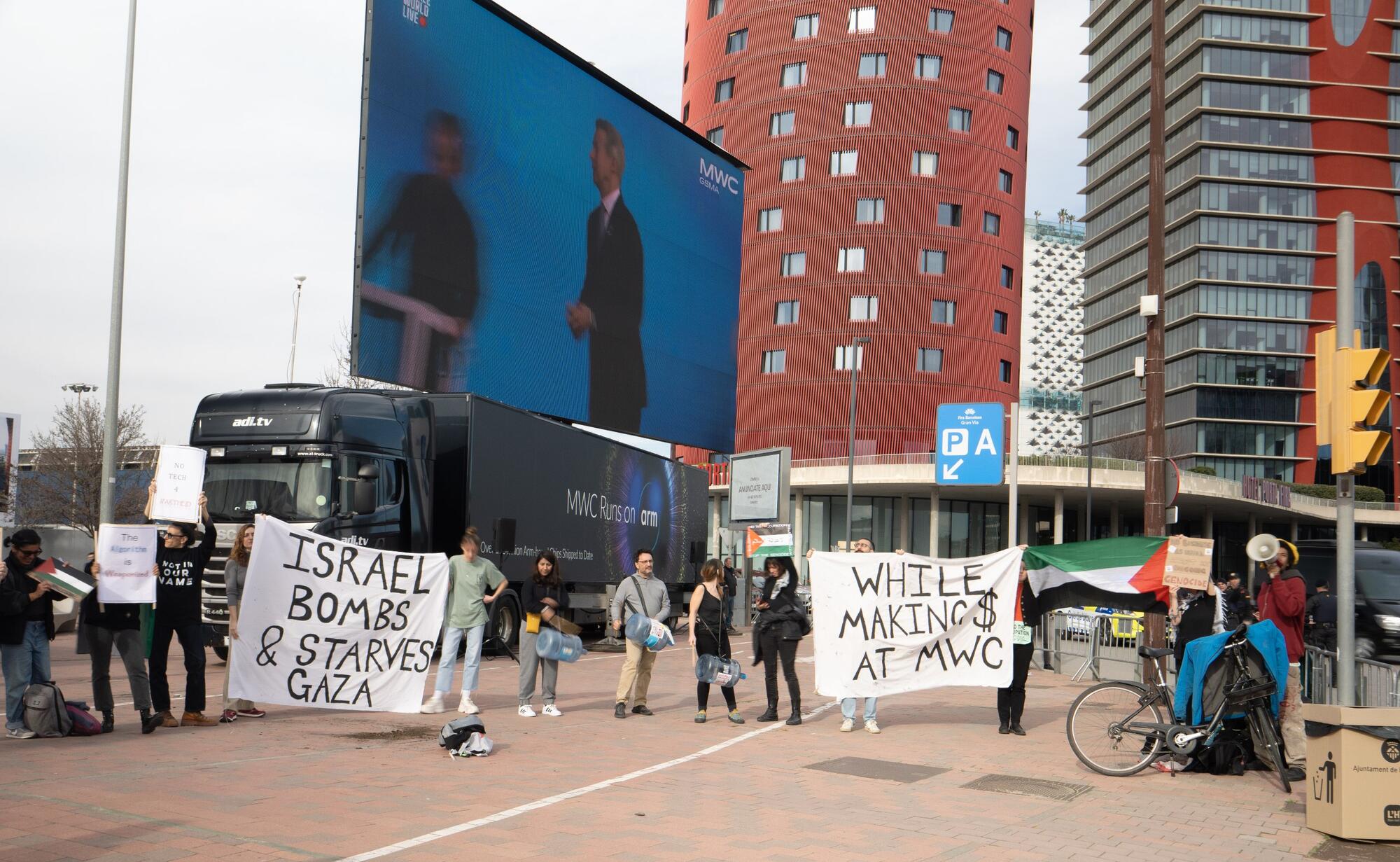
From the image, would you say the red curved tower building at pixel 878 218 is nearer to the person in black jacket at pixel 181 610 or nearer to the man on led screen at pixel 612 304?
the man on led screen at pixel 612 304

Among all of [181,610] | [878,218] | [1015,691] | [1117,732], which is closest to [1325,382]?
[1117,732]

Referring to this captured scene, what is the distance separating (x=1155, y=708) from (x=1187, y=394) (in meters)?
106

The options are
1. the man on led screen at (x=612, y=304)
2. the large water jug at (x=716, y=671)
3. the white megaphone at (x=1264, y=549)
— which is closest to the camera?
the white megaphone at (x=1264, y=549)

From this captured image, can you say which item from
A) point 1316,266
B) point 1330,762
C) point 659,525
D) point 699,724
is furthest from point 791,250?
point 1330,762

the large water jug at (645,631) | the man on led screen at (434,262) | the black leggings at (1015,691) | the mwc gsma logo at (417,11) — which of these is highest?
the mwc gsma logo at (417,11)

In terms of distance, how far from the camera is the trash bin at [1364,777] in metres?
8.43

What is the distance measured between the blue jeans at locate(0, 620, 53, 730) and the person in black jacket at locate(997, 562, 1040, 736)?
9250 millimetres

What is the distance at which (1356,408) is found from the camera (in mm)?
8875

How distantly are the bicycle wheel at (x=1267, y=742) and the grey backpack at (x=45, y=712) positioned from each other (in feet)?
32.9

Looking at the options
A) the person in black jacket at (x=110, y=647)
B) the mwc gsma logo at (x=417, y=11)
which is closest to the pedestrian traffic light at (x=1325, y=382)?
the person in black jacket at (x=110, y=647)

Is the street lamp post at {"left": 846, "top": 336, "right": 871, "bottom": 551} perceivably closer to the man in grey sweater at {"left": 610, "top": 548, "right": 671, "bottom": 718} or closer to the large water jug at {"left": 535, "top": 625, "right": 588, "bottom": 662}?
the man in grey sweater at {"left": 610, "top": 548, "right": 671, "bottom": 718}

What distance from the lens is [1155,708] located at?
35.7 feet

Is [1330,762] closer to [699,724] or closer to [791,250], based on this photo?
[699,724]

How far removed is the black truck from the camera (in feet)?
61.4
